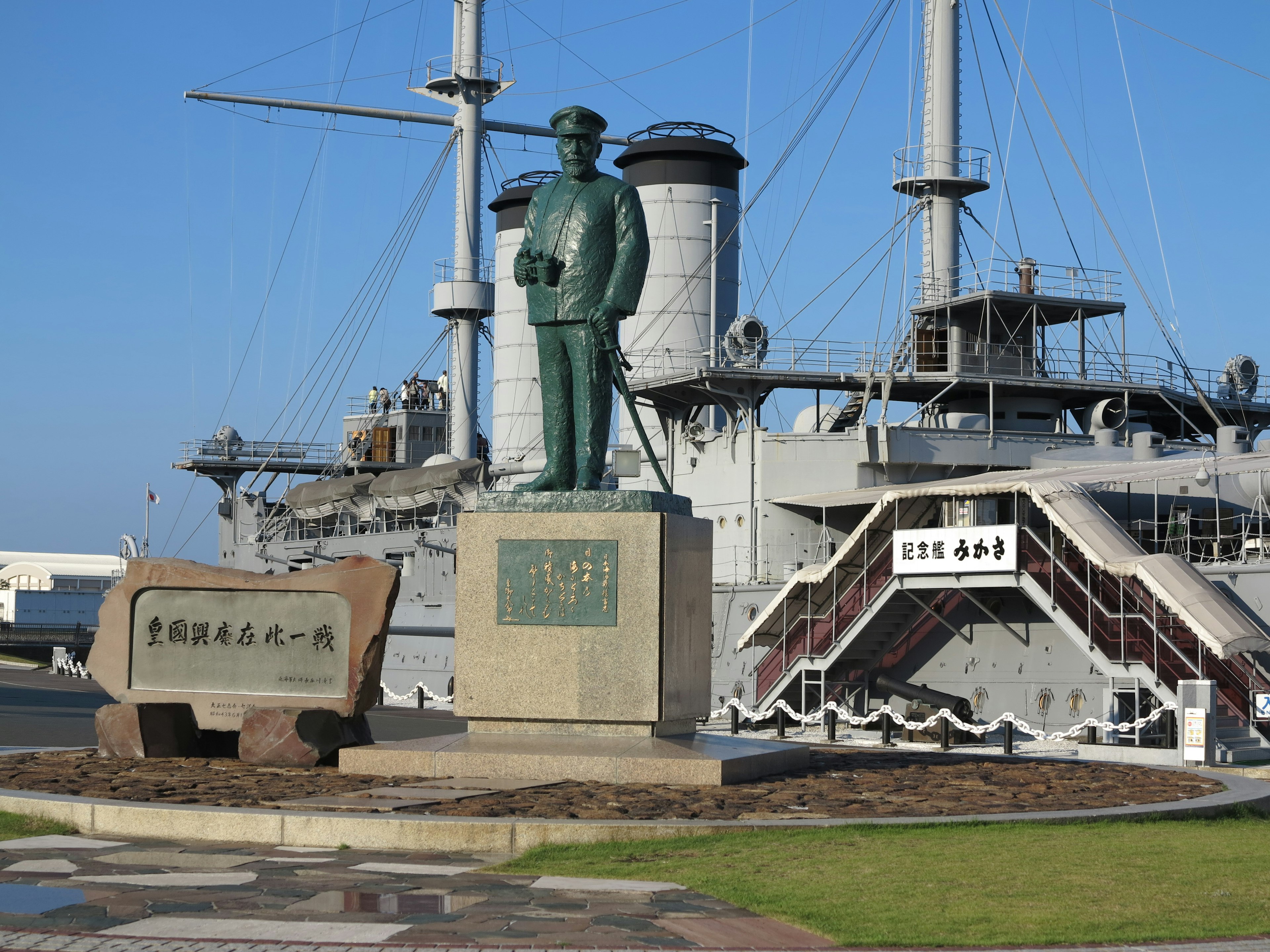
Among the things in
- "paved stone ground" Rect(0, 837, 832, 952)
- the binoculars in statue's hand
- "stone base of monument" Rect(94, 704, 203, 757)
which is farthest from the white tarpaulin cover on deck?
"paved stone ground" Rect(0, 837, 832, 952)

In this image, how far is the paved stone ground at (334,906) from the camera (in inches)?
254

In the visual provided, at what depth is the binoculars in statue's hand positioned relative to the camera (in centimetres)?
1306

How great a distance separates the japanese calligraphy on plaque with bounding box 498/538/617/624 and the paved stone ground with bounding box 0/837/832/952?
3776 mm

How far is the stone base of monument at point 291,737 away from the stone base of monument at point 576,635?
3.00 ft

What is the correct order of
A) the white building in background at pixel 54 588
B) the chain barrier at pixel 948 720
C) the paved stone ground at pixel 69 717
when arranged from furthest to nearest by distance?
the white building in background at pixel 54 588, the chain barrier at pixel 948 720, the paved stone ground at pixel 69 717

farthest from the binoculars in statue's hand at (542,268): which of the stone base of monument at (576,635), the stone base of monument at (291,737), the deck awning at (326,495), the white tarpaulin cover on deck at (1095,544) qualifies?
the deck awning at (326,495)

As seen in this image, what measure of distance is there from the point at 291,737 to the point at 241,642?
60.0 inches

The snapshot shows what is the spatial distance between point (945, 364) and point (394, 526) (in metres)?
19.9

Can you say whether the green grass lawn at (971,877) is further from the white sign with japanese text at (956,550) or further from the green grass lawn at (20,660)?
the green grass lawn at (20,660)

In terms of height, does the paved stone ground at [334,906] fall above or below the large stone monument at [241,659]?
below

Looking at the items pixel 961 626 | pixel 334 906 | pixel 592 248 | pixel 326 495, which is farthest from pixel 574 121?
pixel 326 495

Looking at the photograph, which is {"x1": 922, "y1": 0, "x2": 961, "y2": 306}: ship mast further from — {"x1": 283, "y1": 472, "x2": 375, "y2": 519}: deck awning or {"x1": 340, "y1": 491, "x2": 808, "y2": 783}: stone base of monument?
{"x1": 340, "y1": 491, "x2": 808, "y2": 783}: stone base of monument

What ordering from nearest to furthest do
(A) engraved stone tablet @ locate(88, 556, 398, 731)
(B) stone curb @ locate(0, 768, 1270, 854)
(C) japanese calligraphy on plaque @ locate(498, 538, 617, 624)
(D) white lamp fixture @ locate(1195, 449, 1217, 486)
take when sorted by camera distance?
(B) stone curb @ locate(0, 768, 1270, 854)
(C) japanese calligraphy on plaque @ locate(498, 538, 617, 624)
(A) engraved stone tablet @ locate(88, 556, 398, 731)
(D) white lamp fixture @ locate(1195, 449, 1217, 486)

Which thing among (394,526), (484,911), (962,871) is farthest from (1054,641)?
(394,526)
